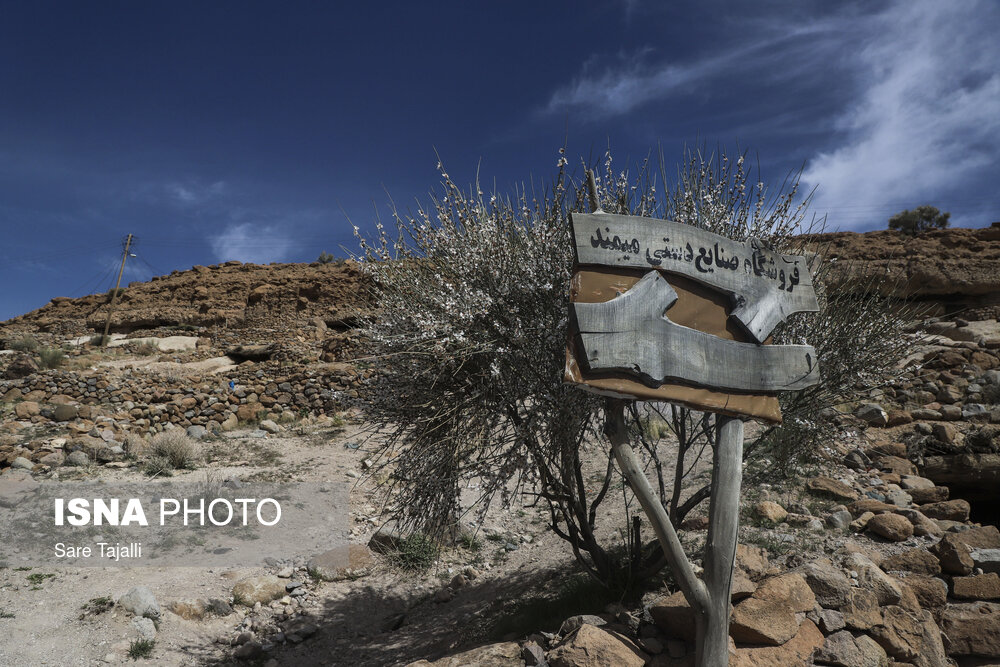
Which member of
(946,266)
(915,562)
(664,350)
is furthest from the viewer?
(946,266)

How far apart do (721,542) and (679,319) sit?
1.57m

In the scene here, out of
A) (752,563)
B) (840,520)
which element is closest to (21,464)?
(752,563)

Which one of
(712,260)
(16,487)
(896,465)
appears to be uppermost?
(712,260)

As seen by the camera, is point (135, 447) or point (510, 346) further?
point (135, 447)

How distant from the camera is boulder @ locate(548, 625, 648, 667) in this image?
3.90 metres

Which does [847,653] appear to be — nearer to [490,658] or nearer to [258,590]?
[490,658]

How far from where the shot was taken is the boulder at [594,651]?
390 cm

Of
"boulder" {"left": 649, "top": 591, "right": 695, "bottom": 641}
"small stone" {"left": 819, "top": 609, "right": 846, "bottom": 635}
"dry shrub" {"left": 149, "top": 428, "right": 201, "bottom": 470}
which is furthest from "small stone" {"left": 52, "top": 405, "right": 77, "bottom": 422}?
"small stone" {"left": 819, "top": 609, "right": 846, "bottom": 635}

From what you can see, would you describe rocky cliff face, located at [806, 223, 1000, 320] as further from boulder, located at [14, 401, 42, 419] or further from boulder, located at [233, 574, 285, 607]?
boulder, located at [14, 401, 42, 419]

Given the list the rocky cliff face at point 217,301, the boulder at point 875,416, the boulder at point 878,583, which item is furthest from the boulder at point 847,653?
the rocky cliff face at point 217,301

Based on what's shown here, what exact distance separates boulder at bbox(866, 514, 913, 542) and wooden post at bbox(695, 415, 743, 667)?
123 inches

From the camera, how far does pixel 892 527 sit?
6.00m

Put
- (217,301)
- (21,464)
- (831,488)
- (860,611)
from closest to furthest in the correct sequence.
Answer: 1. (860,611)
2. (831,488)
3. (21,464)
4. (217,301)

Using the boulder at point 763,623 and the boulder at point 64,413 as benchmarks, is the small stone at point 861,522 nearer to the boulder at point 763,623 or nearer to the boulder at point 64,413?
the boulder at point 763,623
